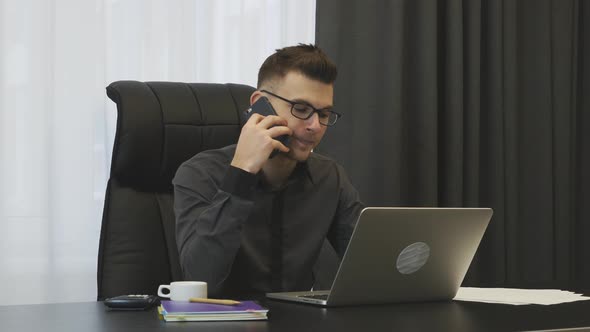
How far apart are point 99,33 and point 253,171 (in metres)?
0.92

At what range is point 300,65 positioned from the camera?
6.44ft

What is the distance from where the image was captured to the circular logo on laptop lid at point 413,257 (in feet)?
4.55

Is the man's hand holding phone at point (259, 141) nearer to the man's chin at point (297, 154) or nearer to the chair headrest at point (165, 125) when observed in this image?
the man's chin at point (297, 154)

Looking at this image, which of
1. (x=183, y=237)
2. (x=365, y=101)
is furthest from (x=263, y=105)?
(x=365, y=101)

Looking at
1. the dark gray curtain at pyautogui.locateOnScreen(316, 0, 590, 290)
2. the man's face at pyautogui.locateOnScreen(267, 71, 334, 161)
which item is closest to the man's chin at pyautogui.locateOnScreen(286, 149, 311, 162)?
the man's face at pyautogui.locateOnScreen(267, 71, 334, 161)

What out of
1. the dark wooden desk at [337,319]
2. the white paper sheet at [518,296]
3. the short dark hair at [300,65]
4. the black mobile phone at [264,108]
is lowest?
the white paper sheet at [518,296]

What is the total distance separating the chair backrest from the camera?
189cm

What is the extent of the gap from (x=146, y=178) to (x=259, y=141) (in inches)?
14.3

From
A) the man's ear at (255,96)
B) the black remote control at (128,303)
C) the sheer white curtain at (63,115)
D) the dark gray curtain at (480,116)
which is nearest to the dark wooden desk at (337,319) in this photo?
the black remote control at (128,303)

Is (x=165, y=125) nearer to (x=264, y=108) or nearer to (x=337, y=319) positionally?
(x=264, y=108)

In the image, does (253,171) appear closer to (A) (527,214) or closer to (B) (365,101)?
(B) (365,101)

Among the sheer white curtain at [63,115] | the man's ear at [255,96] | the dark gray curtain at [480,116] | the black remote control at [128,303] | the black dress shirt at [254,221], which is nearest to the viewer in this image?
the black remote control at [128,303]

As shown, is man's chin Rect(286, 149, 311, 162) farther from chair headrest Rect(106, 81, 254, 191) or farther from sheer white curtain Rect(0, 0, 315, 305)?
sheer white curtain Rect(0, 0, 315, 305)

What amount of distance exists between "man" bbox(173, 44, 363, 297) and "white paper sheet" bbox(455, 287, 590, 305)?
475 mm
